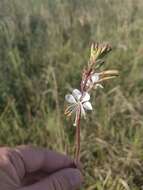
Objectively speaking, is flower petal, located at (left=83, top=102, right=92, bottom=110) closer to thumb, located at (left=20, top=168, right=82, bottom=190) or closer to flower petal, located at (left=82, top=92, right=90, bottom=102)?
flower petal, located at (left=82, top=92, right=90, bottom=102)

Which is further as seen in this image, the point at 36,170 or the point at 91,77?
the point at 36,170

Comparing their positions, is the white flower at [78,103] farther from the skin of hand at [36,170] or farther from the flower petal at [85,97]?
the skin of hand at [36,170]

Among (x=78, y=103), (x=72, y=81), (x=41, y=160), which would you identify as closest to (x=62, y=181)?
(x=41, y=160)

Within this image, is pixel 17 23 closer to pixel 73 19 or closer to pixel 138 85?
pixel 73 19

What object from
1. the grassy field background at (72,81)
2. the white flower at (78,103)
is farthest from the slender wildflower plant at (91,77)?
the grassy field background at (72,81)

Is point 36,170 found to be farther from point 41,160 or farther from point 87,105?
point 87,105

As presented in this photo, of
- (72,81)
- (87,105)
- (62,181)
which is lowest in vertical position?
(62,181)

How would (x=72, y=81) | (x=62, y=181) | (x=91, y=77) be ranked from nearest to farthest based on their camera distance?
(x=91, y=77), (x=62, y=181), (x=72, y=81)

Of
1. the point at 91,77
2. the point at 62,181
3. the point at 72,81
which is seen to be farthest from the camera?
A: the point at 72,81

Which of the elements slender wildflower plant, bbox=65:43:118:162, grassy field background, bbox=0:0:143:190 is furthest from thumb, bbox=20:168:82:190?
grassy field background, bbox=0:0:143:190
